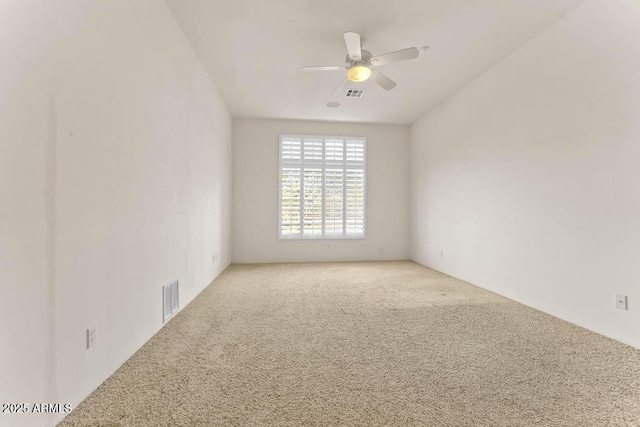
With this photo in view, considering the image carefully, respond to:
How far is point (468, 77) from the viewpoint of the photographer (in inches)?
158

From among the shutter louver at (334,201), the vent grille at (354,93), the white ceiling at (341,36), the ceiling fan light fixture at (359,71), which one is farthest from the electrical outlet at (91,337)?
the shutter louver at (334,201)

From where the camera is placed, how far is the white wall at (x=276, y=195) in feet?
19.1

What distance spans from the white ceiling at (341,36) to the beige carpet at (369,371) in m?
2.81

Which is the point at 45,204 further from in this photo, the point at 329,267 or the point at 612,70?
the point at 329,267

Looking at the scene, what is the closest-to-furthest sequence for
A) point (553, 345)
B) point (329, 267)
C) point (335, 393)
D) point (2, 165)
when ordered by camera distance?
1. point (2, 165)
2. point (335, 393)
3. point (553, 345)
4. point (329, 267)

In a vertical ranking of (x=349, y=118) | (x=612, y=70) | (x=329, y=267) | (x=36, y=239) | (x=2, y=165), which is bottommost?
(x=329, y=267)

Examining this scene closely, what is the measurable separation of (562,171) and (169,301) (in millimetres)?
3828

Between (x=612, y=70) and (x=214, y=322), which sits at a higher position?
(x=612, y=70)

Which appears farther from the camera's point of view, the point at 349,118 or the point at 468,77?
the point at 349,118

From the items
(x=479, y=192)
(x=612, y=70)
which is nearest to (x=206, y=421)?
(x=612, y=70)

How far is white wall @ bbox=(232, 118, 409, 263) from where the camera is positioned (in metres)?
5.84

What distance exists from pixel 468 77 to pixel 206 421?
15.2 feet

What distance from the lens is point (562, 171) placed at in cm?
279

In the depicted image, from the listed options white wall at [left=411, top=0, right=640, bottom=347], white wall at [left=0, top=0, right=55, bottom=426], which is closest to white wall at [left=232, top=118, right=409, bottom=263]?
white wall at [left=411, top=0, right=640, bottom=347]
